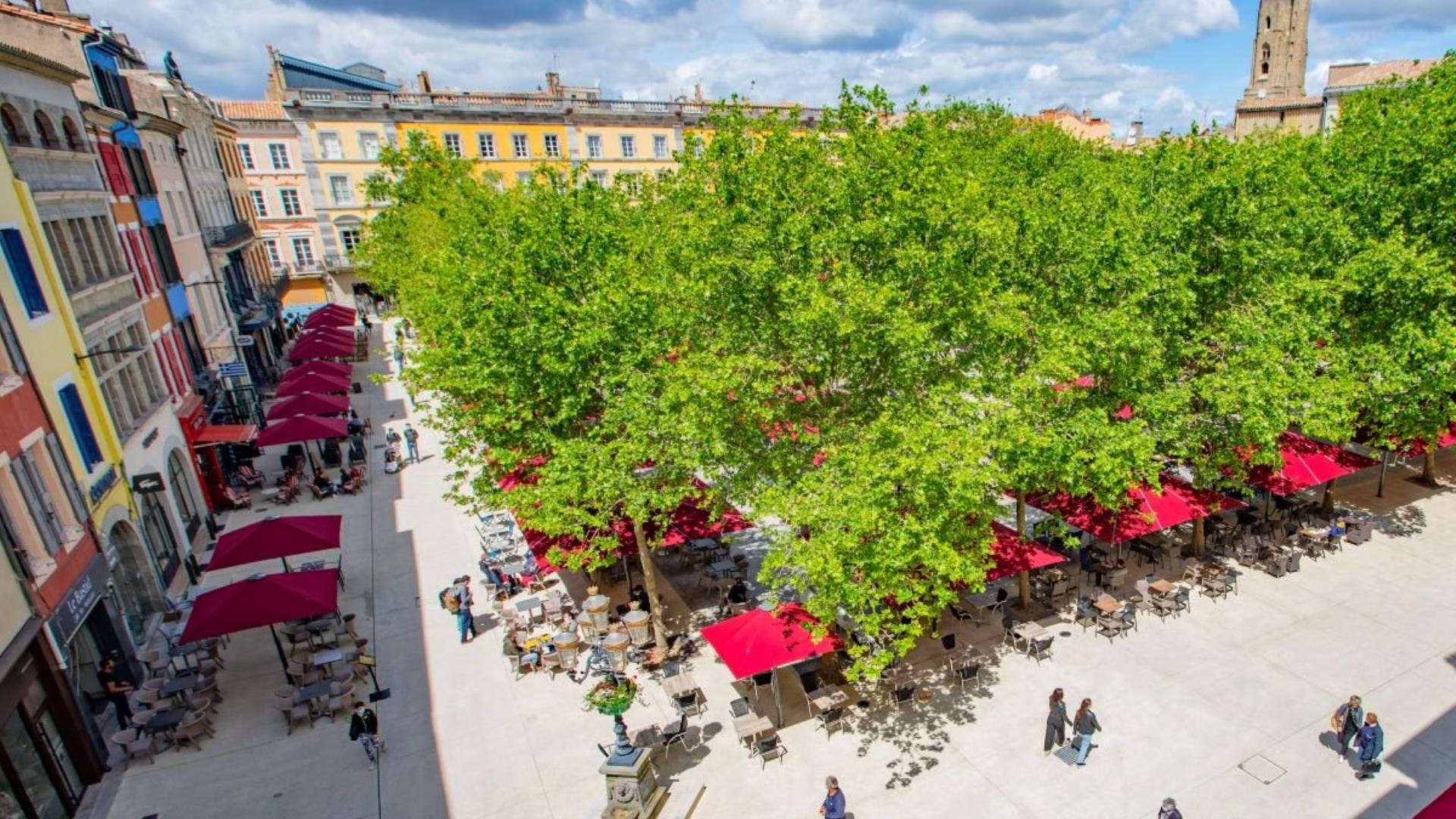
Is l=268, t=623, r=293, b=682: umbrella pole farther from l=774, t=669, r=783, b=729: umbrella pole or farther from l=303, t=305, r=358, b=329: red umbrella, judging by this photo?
l=303, t=305, r=358, b=329: red umbrella

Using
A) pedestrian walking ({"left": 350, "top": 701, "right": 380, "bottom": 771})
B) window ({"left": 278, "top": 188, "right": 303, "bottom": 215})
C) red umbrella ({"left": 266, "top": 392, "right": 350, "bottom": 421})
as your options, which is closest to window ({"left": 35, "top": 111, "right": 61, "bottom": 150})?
red umbrella ({"left": 266, "top": 392, "right": 350, "bottom": 421})

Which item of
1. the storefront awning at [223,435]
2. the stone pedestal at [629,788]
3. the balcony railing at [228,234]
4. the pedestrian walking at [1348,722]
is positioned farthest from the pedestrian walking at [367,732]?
the balcony railing at [228,234]

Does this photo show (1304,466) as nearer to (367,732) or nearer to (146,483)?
(367,732)

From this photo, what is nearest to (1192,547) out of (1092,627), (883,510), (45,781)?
(1092,627)

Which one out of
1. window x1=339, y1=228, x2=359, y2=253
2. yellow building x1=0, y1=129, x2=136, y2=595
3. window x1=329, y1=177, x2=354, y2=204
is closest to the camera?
yellow building x1=0, y1=129, x2=136, y2=595

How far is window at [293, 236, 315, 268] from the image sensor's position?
60.3 metres

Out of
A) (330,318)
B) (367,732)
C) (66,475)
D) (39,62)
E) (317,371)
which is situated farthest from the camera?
(330,318)

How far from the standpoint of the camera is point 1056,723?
1368 centimetres

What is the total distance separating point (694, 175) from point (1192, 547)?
15727mm

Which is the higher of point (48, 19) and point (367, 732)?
point (48, 19)

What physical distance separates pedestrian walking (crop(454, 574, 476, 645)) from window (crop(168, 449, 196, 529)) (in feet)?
34.2

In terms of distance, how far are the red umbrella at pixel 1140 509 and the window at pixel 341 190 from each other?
54.8 m

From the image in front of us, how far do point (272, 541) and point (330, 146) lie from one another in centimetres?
4572

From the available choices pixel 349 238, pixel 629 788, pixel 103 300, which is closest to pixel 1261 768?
pixel 629 788
